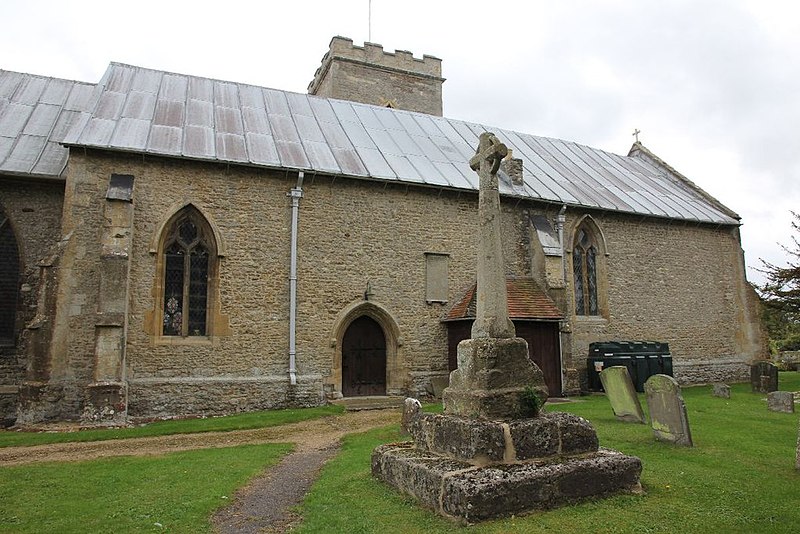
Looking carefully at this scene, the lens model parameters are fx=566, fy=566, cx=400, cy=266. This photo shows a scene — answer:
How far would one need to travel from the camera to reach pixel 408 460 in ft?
19.4

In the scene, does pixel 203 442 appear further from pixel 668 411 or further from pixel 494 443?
pixel 668 411

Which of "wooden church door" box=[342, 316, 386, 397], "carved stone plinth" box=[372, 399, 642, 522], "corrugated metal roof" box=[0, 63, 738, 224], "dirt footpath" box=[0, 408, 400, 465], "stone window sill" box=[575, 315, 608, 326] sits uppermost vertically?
"corrugated metal roof" box=[0, 63, 738, 224]

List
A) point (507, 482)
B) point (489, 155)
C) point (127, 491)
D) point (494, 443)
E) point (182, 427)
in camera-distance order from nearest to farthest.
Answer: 1. point (507, 482)
2. point (494, 443)
3. point (127, 491)
4. point (489, 155)
5. point (182, 427)

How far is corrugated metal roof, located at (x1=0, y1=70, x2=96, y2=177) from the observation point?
13.7 meters

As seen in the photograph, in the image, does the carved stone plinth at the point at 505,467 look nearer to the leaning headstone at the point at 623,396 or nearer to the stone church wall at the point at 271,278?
the leaning headstone at the point at 623,396

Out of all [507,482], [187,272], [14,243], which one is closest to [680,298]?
[187,272]

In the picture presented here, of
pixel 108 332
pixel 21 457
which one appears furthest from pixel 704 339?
pixel 21 457

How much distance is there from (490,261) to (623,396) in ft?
18.8

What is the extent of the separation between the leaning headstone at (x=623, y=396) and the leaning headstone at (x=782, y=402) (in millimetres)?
3561

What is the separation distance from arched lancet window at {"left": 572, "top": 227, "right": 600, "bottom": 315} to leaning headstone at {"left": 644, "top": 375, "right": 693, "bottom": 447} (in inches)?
385

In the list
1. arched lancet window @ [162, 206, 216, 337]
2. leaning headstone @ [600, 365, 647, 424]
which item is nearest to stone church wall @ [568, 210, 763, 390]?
leaning headstone @ [600, 365, 647, 424]

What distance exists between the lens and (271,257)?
1406cm

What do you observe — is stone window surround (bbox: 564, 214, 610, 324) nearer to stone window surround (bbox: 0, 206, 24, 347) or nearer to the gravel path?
the gravel path

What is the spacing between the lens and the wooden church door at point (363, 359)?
15.1m
